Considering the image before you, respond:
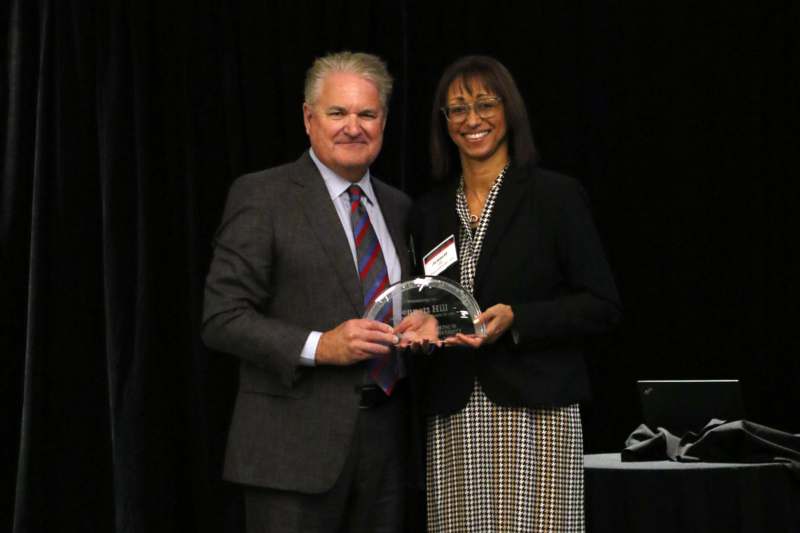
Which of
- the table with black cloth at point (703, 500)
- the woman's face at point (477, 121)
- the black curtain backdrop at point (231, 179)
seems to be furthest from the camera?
the black curtain backdrop at point (231, 179)

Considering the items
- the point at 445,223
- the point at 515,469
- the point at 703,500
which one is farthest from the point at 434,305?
the point at 703,500

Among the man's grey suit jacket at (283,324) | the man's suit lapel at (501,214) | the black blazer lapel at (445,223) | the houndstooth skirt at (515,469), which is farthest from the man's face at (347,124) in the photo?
the houndstooth skirt at (515,469)

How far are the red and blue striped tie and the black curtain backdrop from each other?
1.29 meters

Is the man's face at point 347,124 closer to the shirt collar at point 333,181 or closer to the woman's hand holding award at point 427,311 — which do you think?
the shirt collar at point 333,181

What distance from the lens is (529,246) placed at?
2742mm

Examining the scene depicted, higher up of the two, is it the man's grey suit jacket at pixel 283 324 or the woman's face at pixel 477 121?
the woman's face at pixel 477 121

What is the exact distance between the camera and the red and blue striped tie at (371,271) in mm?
2727

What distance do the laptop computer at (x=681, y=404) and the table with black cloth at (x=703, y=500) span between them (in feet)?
1.09

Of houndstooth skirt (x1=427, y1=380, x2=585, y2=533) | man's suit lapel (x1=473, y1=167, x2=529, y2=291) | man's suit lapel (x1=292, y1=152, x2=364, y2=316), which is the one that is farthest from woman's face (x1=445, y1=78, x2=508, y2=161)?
houndstooth skirt (x1=427, y1=380, x2=585, y2=533)

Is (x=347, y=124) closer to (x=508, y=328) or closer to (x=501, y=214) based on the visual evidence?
(x=501, y=214)

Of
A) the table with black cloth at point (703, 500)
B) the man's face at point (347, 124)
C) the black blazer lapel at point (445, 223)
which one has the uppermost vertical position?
the man's face at point (347, 124)

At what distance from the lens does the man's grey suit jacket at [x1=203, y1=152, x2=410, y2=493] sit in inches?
103

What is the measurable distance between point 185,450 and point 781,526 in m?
2.07

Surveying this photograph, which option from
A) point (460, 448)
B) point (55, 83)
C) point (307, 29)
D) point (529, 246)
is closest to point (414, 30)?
point (307, 29)
